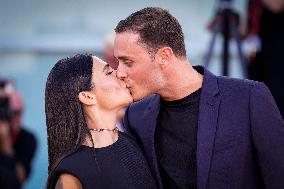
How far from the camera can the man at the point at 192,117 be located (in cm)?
239

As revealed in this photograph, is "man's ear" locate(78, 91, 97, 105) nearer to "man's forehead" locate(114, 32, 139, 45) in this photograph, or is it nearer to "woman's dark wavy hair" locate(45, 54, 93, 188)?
"woman's dark wavy hair" locate(45, 54, 93, 188)

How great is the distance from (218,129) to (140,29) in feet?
1.56

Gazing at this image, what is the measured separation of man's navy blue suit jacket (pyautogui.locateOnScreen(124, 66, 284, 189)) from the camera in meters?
2.38

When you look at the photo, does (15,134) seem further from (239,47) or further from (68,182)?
(68,182)

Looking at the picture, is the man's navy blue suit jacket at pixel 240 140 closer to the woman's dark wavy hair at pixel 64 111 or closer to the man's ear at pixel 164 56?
the man's ear at pixel 164 56

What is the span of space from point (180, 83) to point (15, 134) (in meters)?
1.97

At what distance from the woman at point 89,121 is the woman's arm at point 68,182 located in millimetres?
59

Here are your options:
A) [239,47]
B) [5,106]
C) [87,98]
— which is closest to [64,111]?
[87,98]

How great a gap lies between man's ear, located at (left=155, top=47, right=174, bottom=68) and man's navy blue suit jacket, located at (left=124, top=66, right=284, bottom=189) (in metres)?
0.18

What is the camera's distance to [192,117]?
8.14 feet

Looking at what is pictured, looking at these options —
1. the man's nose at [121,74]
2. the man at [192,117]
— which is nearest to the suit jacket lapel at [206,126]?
the man at [192,117]

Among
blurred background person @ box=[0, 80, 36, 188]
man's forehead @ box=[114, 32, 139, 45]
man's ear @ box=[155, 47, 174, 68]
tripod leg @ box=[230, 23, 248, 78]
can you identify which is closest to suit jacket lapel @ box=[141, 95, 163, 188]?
man's ear @ box=[155, 47, 174, 68]

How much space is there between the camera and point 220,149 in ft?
7.88

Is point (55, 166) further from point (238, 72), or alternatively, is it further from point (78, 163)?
point (238, 72)
